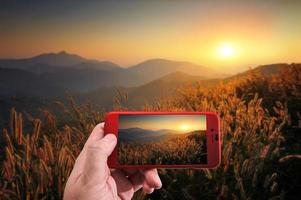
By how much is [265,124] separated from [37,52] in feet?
4.61

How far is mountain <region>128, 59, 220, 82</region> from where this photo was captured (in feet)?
10.5

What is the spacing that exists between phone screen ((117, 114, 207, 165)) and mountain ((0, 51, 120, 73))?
1974mm

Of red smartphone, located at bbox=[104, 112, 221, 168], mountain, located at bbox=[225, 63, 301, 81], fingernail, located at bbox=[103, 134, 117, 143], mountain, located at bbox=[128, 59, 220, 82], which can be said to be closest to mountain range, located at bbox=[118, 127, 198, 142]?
red smartphone, located at bbox=[104, 112, 221, 168]

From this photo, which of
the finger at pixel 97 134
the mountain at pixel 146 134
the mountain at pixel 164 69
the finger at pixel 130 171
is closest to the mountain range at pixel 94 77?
the mountain at pixel 164 69

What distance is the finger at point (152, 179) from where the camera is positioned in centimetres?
109

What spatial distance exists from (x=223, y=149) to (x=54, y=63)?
1258 millimetres

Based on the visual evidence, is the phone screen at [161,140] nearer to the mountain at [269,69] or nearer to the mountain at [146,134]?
the mountain at [146,134]

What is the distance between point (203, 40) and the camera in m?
3.22

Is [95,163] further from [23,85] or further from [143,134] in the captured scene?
[23,85]

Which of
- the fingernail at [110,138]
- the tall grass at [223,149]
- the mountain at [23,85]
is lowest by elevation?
the tall grass at [223,149]

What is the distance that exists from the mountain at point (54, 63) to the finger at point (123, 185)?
2071 millimetres

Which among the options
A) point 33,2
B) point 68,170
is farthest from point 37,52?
point 68,170

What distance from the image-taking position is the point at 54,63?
3213mm

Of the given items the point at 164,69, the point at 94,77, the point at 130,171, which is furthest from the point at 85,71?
the point at 130,171
